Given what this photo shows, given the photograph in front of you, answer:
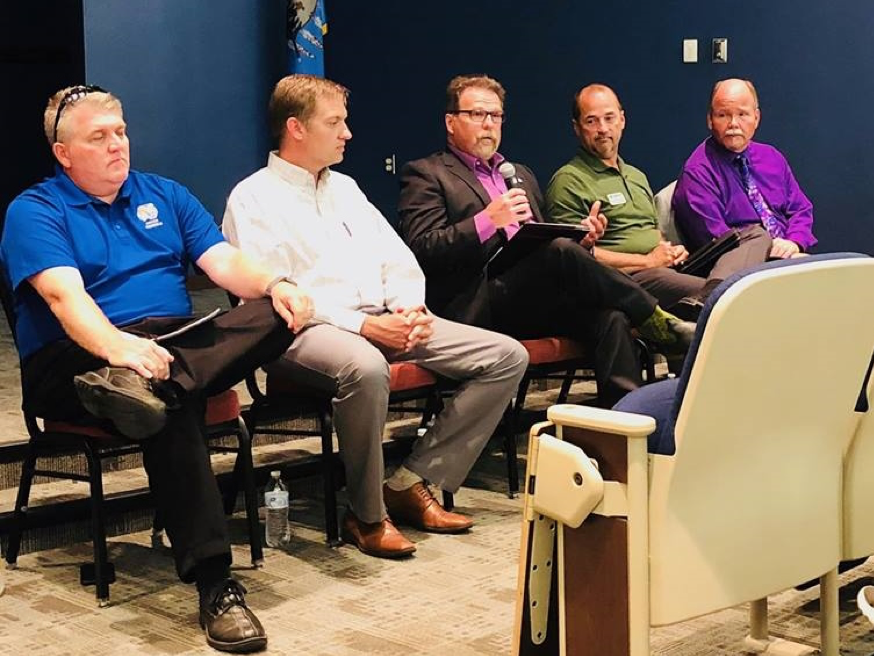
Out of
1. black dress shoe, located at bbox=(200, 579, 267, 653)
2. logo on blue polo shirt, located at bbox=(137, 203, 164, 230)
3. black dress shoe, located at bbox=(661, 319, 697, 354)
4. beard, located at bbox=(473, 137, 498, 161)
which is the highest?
beard, located at bbox=(473, 137, 498, 161)

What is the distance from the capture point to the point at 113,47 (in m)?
6.03

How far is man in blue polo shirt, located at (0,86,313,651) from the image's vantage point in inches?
109

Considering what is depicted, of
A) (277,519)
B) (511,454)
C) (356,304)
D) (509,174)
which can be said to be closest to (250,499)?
(277,519)

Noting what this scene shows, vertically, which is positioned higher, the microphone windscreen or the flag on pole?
the flag on pole

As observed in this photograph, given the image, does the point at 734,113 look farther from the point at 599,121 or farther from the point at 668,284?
the point at 668,284

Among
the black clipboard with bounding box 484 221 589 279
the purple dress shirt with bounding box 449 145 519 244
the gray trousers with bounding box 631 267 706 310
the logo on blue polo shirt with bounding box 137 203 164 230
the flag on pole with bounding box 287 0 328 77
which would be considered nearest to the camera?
the logo on blue polo shirt with bounding box 137 203 164 230

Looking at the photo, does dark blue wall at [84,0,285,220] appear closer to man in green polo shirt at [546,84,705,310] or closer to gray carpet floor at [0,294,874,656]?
man in green polo shirt at [546,84,705,310]

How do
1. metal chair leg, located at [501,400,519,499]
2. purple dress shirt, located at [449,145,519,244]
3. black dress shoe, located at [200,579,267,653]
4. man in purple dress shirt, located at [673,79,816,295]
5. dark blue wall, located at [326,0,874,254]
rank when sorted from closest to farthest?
black dress shoe, located at [200,579,267,653], metal chair leg, located at [501,400,519,499], purple dress shirt, located at [449,145,519,244], man in purple dress shirt, located at [673,79,816,295], dark blue wall, located at [326,0,874,254]

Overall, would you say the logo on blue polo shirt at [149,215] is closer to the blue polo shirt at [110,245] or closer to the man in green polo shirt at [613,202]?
the blue polo shirt at [110,245]

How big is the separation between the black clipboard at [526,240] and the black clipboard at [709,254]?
58 centimetres

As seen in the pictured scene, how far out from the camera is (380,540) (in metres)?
3.31

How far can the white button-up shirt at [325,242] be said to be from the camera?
3477 mm

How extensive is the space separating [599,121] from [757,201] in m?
0.71

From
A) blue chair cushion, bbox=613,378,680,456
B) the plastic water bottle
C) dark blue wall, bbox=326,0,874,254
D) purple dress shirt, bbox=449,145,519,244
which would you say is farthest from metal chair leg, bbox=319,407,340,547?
dark blue wall, bbox=326,0,874,254
